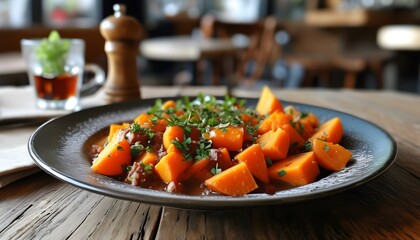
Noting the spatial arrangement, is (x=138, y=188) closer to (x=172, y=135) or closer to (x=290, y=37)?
(x=172, y=135)

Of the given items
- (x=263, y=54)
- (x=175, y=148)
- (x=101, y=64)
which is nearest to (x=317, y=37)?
(x=263, y=54)

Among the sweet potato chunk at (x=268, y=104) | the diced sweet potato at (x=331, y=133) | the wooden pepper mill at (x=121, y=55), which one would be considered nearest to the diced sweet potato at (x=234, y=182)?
the diced sweet potato at (x=331, y=133)

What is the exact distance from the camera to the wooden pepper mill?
1386 millimetres

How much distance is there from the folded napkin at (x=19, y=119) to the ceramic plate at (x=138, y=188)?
2.8 inches

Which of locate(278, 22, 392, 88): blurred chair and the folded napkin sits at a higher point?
the folded napkin

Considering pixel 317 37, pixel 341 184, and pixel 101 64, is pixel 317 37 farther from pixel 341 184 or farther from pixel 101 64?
pixel 341 184

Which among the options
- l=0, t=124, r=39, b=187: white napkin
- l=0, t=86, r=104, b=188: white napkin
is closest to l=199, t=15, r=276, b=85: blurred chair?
l=0, t=86, r=104, b=188: white napkin

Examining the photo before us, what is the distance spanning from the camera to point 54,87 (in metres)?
1.37

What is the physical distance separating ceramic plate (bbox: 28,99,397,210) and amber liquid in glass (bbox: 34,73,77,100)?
0.30 meters

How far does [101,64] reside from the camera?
4738 millimetres

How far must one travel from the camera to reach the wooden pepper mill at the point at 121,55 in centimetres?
139

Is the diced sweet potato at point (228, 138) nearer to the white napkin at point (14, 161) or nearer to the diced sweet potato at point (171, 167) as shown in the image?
the diced sweet potato at point (171, 167)

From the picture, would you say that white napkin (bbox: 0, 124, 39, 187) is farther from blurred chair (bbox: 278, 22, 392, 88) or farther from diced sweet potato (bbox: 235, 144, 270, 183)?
blurred chair (bbox: 278, 22, 392, 88)

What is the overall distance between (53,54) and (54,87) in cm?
10
